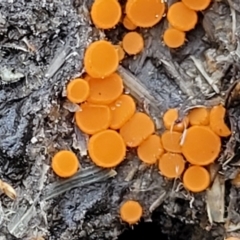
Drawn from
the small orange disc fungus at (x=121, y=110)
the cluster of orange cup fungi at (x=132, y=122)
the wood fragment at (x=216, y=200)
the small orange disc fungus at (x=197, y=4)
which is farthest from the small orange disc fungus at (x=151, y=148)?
the small orange disc fungus at (x=197, y=4)

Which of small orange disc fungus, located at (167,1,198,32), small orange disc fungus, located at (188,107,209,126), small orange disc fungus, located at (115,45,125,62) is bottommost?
small orange disc fungus, located at (188,107,209,126)

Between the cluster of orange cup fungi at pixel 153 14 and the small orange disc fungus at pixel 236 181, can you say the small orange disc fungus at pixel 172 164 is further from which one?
the cluster of orange cup fungi at pixel 153 14

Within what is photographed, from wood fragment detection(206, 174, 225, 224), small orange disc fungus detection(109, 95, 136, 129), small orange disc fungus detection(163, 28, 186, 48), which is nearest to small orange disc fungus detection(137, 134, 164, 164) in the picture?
small orange disc fungus detection(109, 95, 136, 129)

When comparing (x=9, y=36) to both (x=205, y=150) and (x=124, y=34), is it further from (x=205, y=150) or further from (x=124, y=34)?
(x=205, y=150)

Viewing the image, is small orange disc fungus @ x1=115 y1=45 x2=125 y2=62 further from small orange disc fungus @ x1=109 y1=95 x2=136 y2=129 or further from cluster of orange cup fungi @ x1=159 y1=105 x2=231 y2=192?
cluster of orange cup fungi @ x1=159 y1=105 x2=231 y2=192

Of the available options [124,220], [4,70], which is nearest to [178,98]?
[124,220]

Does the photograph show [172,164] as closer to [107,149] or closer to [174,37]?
[107,149]

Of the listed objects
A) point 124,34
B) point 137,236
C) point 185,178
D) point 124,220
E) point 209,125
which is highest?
point 124,34
